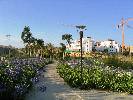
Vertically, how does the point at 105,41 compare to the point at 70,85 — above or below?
above

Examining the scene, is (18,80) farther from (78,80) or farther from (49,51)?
(49,51)

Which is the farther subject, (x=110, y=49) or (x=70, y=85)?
(x=110, y=49)

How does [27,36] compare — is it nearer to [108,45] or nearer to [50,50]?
[50,50]

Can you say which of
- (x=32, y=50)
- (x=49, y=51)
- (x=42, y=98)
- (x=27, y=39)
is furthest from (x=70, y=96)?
(x=27, y=39)

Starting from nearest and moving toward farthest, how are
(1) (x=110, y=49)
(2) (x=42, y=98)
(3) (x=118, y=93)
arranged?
1. (2) (x=42, y=98)
2. (3) (x=118, y=93)
3. (1) (x=110, y=49)

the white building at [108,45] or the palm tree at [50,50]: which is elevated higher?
the white building at [108,45]

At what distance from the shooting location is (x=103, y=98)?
9758 millimetres

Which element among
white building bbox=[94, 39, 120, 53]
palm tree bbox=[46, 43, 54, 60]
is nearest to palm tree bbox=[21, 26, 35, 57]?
palm tree bbox=[46, 43, 54, 60]

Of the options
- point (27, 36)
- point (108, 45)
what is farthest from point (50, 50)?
point (108, 45)

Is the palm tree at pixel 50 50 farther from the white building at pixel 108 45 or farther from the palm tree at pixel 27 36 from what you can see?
the white building at pixel 108 45

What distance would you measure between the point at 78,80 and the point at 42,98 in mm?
3396

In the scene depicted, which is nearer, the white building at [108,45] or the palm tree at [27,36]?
the palm tree at [27,36]

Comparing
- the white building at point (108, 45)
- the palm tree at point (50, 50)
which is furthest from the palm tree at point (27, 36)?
the white building at point (108, 45)

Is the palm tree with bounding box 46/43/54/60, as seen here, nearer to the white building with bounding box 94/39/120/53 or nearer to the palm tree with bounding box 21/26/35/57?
the palm tree with bounding box 21/26/35/57
